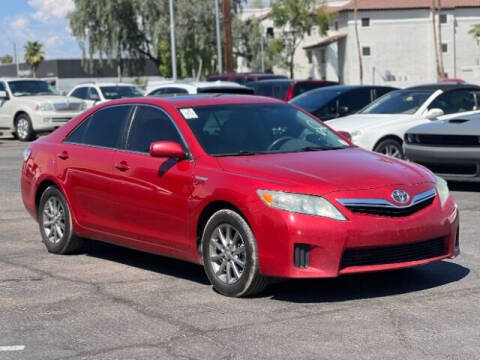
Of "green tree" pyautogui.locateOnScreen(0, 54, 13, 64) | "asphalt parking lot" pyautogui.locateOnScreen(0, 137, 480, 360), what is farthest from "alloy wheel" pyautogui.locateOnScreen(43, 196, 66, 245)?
"green tree" pyautogui.locateOnScreen(0, 54, 13, 64)

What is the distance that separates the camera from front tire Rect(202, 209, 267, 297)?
6965mm

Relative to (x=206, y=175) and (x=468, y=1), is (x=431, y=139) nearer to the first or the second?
(x=206, y=175)

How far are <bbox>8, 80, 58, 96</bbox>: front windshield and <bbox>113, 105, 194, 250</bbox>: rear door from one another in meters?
20.8

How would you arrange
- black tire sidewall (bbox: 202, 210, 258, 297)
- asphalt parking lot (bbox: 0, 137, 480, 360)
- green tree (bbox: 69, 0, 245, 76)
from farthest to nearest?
green tree (bbox: 69, 0, 245, 76), black tire sidewall (bbox: 202, 210, 258, 297), asphalt parking lot (bbox: 0, 137, 480, 360)

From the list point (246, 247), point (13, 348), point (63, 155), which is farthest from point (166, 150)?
point (13, 348)

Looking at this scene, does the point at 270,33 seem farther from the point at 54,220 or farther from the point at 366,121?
the point at 54,220

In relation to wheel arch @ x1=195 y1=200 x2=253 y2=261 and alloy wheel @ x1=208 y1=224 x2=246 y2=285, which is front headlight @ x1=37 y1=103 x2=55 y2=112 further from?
alloy wheel @ x1=208 y1=224 x2=246 y2=285

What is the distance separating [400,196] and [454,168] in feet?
21.6

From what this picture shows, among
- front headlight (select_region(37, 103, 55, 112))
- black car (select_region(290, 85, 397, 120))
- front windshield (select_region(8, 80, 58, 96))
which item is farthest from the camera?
front windshield (select_region(8, 80, 58, 96))

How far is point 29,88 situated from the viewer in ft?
94.5

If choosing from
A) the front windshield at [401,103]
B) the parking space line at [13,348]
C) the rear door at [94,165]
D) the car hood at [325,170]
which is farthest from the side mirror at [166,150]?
the front windshield at [401,103]

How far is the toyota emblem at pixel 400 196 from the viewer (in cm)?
696

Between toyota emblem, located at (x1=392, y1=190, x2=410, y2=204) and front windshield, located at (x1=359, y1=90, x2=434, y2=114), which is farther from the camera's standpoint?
front windshield, located at (x1=359, y1=90, x2=434, y2=114)

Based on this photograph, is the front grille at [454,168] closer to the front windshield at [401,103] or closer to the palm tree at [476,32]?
the front windshield at [401,103]
